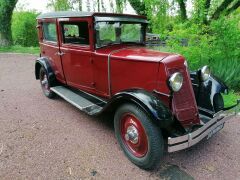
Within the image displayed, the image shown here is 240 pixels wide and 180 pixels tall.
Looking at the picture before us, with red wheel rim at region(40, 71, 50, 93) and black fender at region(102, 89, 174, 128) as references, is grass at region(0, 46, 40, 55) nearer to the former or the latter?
red wheel rim at region(40, 71, 50, 93)

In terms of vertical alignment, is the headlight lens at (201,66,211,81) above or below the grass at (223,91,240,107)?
above

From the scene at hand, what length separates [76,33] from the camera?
4324 mm

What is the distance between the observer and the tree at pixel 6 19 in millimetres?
11788

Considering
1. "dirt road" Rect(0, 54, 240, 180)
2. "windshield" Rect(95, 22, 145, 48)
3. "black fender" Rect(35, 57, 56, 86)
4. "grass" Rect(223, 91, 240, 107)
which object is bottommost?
"dirt road" Rect(0, 54, 240, 180)

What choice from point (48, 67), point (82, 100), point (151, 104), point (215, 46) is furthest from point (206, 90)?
point (48, 67)

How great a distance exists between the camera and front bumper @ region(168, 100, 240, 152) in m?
2.79

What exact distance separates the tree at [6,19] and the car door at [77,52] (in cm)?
887

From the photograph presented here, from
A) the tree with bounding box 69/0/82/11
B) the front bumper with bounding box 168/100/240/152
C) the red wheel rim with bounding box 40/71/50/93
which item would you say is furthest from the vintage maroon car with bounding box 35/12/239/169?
the tree with bounding box 69/0/82/11

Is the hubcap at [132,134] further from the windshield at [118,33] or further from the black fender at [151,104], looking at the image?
the windshield at [118,33]

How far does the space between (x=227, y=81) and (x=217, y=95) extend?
1.95m

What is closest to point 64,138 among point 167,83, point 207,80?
point 167,83

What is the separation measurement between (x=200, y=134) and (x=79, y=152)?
1.66 meters

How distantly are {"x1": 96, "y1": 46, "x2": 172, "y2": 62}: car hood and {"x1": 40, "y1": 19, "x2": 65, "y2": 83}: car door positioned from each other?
1.53 meters

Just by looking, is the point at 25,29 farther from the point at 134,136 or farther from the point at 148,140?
the point at 148,140
